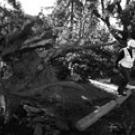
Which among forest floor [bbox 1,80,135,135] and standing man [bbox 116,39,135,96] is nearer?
forest floor [bbox 1,80,135,135]

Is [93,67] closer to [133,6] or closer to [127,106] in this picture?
[127,106]

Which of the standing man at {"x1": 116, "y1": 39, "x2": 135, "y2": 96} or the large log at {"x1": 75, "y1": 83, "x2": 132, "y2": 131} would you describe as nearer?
the large log at {"x1": 75, "y1": 83, "x2": 132, "y2": 131}

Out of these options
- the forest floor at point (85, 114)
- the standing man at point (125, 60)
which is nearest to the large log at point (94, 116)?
the forest floor at point (85, 114)

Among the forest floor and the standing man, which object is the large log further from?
the standing man

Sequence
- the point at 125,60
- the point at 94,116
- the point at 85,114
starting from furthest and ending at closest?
the point at 125,60 < the point at 85,114 < the point at 94,116

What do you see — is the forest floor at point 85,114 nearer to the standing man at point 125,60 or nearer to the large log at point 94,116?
the large log at point 94,116

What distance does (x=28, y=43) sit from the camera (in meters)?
4.07

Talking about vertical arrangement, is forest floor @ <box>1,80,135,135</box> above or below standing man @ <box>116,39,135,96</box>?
below

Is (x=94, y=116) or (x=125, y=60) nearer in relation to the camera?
(x=94, y=116)

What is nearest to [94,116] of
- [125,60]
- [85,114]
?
[85,114]

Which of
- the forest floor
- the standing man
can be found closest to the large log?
the forest floor

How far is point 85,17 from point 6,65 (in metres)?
10.4

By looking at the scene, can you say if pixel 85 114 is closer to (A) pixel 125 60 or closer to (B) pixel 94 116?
(B) pixel 94 116

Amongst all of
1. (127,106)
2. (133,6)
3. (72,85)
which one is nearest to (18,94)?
(72,85)
